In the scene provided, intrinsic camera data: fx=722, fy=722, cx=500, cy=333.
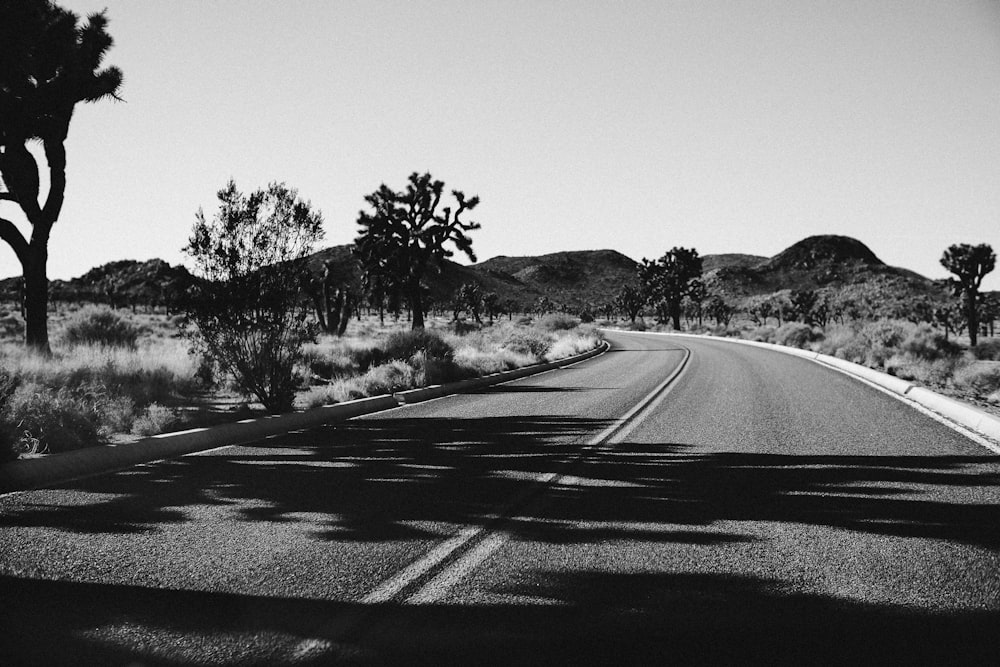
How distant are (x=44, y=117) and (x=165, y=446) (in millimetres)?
14800

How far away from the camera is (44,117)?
1850 centimetres

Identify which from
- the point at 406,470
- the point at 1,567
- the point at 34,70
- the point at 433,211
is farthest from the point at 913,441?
the point at 433,211

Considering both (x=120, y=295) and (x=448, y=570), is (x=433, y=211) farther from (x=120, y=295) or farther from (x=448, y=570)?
(x=120, y=295)

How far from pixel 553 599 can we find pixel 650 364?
20.7m

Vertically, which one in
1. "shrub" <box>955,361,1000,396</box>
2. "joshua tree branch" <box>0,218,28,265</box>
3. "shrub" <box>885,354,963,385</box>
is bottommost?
"shrub" <box>955,361,1000,396</box>

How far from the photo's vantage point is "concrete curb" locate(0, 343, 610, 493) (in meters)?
6.61

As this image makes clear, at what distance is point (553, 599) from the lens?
3.70 meters

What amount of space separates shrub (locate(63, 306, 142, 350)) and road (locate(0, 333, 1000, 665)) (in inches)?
723

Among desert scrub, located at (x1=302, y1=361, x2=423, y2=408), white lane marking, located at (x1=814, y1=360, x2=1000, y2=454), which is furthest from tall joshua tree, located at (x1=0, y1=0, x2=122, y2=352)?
white lane marking, located at (x1=814, y1=360, x2=1000, y2=454)

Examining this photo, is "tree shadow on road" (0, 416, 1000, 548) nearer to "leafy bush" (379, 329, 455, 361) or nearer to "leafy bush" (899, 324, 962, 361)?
"leafy bush" (379, 329, 455, 361)

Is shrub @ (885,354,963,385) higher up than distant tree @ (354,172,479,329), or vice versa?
distant tree @ (354,172,479,329)

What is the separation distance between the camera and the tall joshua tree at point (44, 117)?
17984 mm

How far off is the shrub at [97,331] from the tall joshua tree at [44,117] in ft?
12.8

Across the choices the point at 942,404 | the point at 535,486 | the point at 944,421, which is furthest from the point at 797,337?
the point at 535,486
